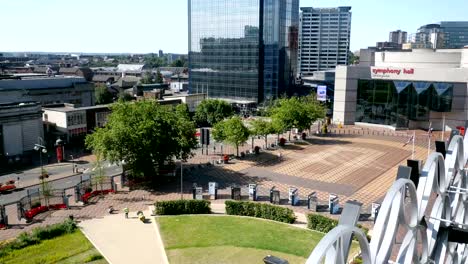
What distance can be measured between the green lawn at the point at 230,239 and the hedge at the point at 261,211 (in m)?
0.76

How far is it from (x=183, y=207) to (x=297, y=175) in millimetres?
15703

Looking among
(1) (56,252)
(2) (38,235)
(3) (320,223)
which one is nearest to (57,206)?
(2) (38,235)

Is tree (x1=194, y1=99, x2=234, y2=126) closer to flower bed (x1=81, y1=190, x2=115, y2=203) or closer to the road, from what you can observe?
the road

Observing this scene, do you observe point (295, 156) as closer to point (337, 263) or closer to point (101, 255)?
point (101, 255)

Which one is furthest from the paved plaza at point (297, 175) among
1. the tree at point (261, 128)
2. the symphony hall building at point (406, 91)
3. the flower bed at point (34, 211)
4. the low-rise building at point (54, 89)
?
the low-rise building at point (54, 89)

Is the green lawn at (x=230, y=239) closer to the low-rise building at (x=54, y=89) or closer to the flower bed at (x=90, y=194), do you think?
the flower bed at (x=90, y=194)

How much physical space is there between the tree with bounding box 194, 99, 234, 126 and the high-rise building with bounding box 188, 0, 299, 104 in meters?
27.6

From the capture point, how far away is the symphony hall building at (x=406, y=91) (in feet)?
225

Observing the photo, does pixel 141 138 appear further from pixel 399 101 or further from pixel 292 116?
pixel 399 101

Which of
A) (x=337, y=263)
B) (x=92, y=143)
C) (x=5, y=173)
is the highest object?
(x=337, y=263)

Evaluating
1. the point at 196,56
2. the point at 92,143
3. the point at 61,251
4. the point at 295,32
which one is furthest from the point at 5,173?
the point at 295,32

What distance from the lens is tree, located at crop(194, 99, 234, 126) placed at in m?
78.4

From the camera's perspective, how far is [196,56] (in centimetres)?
11700

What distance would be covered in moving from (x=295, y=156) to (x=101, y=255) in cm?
3235
